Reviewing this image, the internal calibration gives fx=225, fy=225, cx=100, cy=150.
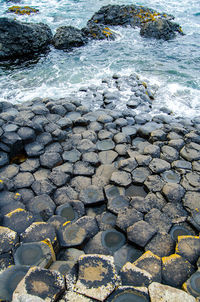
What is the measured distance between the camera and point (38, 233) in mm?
2676

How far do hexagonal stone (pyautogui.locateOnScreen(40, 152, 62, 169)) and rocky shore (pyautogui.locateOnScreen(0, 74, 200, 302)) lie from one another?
0.02 metres

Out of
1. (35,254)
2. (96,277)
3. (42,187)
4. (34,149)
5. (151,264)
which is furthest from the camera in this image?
(34,149)

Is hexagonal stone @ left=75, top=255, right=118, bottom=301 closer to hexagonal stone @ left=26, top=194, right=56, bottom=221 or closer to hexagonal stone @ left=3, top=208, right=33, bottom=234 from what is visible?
hexagonal stone @ left=3, top=208, right=33, bottom=234

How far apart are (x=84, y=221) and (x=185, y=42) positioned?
37.1 ft

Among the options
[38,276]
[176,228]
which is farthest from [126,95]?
[38,276]

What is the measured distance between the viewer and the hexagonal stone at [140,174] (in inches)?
151

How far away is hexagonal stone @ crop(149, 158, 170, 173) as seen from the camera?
398 cm

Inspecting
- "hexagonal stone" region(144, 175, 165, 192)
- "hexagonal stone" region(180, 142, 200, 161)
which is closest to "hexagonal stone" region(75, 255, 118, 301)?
"hexagonal stone" region(144, 175, 165, 192)

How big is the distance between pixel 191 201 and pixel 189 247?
89 cm

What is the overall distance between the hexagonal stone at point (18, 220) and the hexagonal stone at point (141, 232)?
1.33 metres

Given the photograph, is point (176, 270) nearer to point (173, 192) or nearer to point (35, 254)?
point (173, 192)

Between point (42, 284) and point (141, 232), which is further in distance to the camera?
point (141, 232)

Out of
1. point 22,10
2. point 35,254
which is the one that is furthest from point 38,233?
point 22,10

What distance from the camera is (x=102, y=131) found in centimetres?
497
